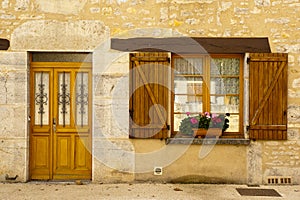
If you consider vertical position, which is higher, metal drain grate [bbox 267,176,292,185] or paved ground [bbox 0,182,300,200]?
metal drain grate [bbox 267,176,292,185]

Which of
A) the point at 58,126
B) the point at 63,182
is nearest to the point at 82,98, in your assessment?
the point at 58,126

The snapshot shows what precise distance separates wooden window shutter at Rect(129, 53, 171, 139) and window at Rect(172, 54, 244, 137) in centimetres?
26

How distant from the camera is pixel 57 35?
5.83 metres

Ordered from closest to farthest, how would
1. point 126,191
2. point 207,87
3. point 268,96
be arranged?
point 126,191 < point 268,96 < point 207,87

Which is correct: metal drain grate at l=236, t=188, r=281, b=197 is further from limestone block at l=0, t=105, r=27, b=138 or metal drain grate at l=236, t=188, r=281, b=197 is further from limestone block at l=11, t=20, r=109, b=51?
limestone block at l=0, t=105, r=27, b=138

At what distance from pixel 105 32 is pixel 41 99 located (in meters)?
1.51

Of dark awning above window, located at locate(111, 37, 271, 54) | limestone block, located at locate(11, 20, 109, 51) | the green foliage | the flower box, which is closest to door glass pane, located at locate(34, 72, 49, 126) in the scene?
limestone block, located at locate(11, 20, 109, 51)

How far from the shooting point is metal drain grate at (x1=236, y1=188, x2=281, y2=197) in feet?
17.2

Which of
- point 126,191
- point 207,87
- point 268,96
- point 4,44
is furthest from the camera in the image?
point 207,87

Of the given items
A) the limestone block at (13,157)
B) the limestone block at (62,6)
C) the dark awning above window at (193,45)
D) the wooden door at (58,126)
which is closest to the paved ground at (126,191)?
the limestone block at (13,157)

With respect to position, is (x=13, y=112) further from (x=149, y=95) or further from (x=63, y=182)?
(x=149, y=95)

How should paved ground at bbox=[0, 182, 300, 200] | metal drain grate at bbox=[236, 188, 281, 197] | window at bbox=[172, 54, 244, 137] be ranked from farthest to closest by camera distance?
window at bbox=[172, 54, 244, 137]
metal drain grate at bbox=[236, 188, 281, 197]
paved ground at bbox=[0, 182, 300, 200]

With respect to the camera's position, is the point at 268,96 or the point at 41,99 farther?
the point at 41,99

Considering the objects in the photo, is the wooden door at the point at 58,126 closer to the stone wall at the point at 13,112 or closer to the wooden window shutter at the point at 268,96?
the stone wall at the point at 13,112
